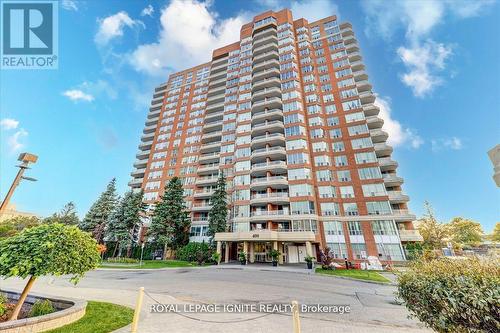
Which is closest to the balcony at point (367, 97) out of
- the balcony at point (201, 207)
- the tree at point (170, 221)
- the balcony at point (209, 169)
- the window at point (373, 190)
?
the window at point (373, 190)

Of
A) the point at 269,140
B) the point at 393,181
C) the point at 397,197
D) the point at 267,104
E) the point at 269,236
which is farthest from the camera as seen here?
the point at 267,104

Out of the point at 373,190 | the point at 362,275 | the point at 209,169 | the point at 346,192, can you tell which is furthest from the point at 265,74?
the point at 362,275

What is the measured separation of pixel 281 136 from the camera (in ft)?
132

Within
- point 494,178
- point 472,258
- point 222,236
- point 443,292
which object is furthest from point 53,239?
point 222,236

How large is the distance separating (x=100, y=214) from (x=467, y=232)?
9010 centimetres

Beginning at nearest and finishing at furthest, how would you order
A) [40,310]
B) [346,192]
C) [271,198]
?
[40,310]
[271,198]
[346,192]

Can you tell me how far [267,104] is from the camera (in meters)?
44.3

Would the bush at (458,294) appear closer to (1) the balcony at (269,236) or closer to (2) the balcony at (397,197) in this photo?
(1) the balcony at (269,236)

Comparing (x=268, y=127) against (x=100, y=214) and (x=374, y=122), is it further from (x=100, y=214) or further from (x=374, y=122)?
(x=100, y=214)

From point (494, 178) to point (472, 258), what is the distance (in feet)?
8.62

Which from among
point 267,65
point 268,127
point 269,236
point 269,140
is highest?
point 267,65

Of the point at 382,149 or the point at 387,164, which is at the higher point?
the point at 382,149

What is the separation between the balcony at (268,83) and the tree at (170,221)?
26190mm

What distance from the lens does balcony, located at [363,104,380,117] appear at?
139 ft
